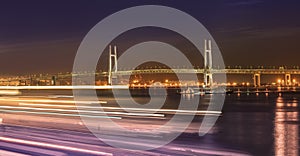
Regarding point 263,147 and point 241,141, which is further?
point 241,141

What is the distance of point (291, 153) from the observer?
356 inches

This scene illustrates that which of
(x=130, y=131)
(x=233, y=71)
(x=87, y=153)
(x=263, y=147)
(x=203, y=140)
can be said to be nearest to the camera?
(x=87, y=153)

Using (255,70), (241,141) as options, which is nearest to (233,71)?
(255,70)

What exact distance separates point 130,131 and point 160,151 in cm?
402

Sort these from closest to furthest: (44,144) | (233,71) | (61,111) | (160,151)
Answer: (160,151) → (44,144) → (61,111) → (233,71)

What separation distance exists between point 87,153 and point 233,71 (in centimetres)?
7834

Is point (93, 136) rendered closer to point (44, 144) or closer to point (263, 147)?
point (44, 144)

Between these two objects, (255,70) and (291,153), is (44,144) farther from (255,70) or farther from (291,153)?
(255,70)

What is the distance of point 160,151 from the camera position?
8250 millimetres

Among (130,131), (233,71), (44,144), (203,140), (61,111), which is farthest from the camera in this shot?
(233,71)

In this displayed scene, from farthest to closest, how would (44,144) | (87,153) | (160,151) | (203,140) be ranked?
(203,140)
(44,144)
(160,151)
(87,153)

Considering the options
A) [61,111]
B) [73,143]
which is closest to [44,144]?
[73,143]

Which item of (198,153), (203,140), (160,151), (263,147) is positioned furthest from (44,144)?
(263,147)

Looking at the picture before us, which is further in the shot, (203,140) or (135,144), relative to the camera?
(203,140)
